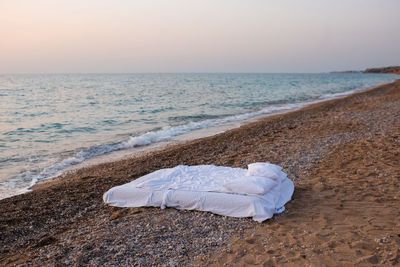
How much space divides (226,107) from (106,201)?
21.0 meters

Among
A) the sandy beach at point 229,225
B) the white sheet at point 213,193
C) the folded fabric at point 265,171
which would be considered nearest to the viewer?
the sandy beach at point 229,225

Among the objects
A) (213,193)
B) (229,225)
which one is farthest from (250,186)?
(229,225)

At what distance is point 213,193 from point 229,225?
0.77 meters

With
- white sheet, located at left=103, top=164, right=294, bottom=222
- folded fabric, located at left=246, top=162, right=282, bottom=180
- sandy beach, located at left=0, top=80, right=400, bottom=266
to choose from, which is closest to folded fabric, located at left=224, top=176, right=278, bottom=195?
white sheet, located at left=103, top=164, right=294, bottom=222

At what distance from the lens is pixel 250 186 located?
5.65 m

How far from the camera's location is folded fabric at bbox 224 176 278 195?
18.4 ft

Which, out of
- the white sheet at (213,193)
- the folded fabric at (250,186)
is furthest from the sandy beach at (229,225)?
the folded fabric at (250,186)

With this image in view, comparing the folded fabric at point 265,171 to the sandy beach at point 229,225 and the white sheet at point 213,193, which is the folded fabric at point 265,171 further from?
the sandy beach at point 229,225

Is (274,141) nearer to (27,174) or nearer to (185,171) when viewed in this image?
(185,171)

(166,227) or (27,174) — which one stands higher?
(166,227)

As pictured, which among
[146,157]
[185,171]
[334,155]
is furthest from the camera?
[146,157]

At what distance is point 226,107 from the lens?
2666 centimetres

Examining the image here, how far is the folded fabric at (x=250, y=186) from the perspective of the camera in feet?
18.4

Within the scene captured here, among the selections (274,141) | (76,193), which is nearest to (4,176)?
(76,193)
